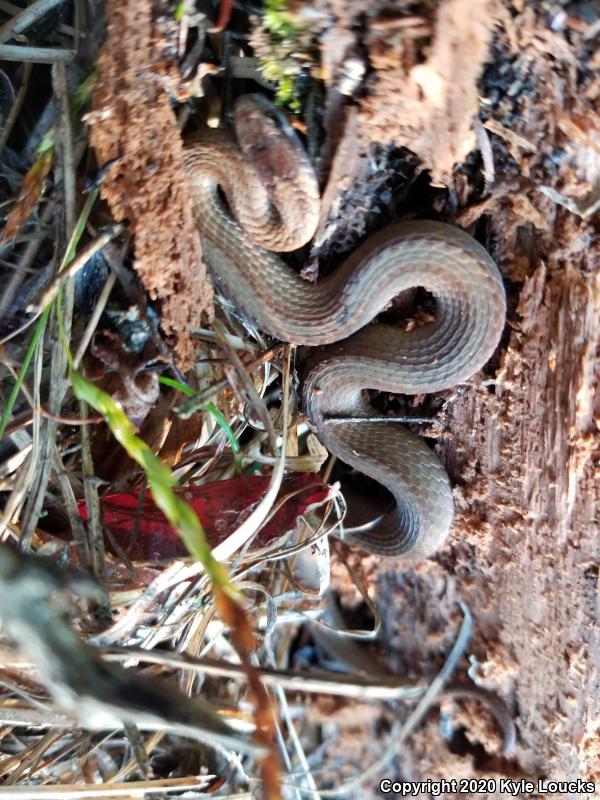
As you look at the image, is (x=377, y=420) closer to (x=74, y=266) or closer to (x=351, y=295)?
(x=351, y=295)

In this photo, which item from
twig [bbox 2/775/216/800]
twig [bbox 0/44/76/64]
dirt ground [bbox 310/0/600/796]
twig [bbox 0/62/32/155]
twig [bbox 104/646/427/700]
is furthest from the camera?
twig [bbox 2/775/216/800]

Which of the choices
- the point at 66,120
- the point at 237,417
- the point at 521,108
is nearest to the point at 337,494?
the point at 237,417

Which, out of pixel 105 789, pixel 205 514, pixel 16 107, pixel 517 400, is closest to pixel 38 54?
pixel 16 107

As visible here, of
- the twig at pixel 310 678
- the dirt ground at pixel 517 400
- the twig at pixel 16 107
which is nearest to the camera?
the twig at pixel 310 678

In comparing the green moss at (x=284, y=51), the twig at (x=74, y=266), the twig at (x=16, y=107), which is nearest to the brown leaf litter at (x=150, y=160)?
the twig at (x=74, y=266)

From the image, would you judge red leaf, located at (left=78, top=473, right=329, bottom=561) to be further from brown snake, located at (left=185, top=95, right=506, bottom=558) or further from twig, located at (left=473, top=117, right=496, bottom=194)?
twig, located at (left=473, top=117, right=496, bottom=194)

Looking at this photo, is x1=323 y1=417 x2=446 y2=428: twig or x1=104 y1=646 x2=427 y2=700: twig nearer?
x1=104 y1=646 x2=427 y2=700: twig

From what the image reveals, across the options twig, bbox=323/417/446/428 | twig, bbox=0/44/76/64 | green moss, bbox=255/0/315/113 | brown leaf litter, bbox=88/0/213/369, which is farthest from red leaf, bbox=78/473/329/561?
twig, bbox=0/44/76/64

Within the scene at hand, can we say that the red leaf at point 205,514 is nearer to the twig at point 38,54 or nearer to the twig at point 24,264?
the twig at point 24,264
